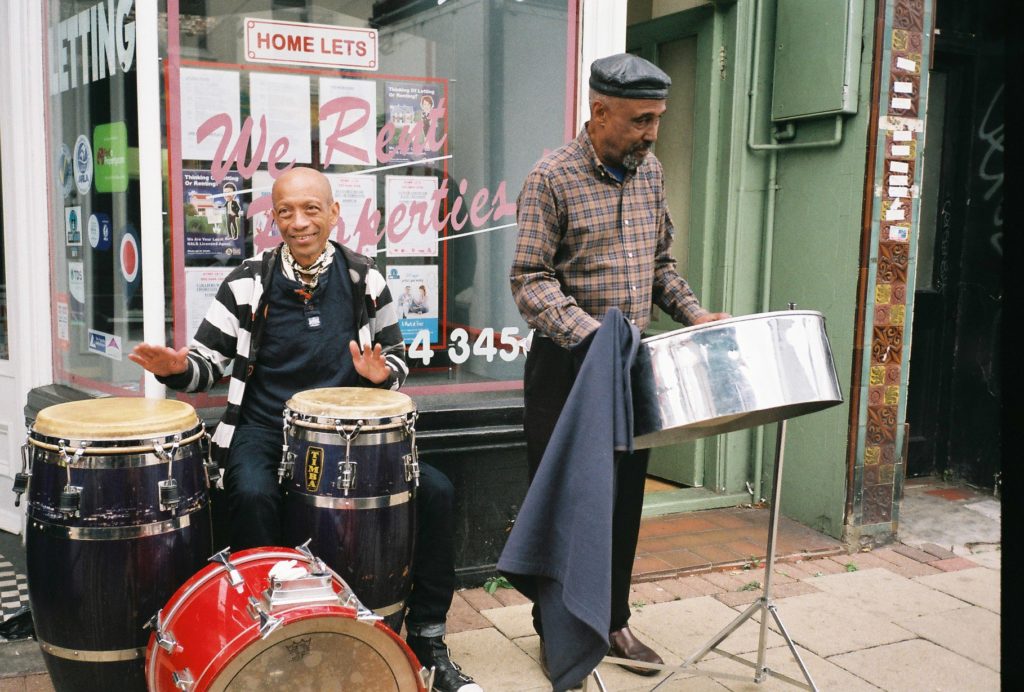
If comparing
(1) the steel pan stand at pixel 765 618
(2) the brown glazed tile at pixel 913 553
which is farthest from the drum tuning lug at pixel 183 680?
(2) the brown glazed tile at pixel 913 553

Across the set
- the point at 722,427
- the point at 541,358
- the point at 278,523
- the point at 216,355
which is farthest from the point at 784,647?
the point at 216,355

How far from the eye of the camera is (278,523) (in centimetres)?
267

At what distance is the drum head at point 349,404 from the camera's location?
256 cm

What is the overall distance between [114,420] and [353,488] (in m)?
0.64

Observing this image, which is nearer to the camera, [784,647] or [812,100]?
[784,647]

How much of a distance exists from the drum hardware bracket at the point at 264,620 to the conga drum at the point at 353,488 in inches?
18.5

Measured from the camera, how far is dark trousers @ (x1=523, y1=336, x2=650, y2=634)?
281 centimetres

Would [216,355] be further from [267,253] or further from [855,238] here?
[855,238]

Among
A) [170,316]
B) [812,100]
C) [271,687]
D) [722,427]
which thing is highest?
[812,100]

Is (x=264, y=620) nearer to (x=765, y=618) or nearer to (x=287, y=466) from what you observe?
(x=287, y=466)

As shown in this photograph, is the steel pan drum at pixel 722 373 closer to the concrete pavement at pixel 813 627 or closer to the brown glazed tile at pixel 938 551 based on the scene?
the concrete pavement at pixel 813 627

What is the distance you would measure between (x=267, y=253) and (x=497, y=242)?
46.6 inches

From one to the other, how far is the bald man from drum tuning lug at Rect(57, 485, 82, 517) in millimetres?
573

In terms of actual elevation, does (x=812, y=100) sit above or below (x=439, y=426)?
above
